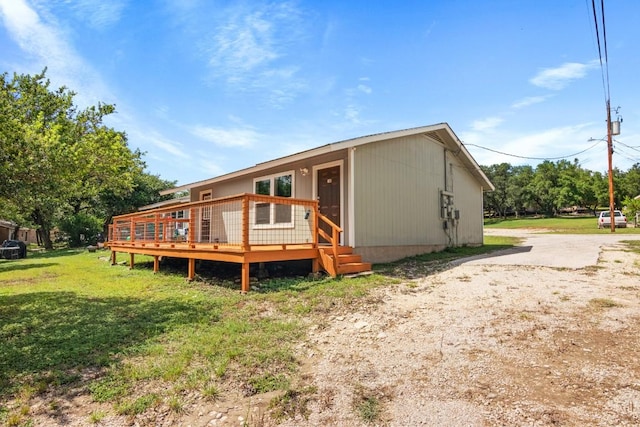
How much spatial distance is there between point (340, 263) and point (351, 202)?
4.99 ft

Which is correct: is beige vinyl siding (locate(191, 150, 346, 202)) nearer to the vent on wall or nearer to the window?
the window

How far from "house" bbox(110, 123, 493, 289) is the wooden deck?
0.09ft

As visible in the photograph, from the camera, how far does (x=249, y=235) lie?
8.13 metres

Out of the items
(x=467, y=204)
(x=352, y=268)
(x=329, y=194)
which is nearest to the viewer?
(x=352, y=268)

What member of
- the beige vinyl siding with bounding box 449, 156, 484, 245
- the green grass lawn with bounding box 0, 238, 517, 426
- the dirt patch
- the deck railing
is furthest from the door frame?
the beige vinyl siding with bounding box 449, 156, 484, 245

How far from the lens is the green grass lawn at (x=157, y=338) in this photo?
9.67 feet

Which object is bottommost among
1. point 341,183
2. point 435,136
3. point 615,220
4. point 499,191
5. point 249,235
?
point 249,235

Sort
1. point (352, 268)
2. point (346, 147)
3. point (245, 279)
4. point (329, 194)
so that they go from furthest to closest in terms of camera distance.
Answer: point (329, 194), point (346, 147), point (352, 268), point (245, 279)

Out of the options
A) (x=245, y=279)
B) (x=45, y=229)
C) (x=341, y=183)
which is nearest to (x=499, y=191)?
(x=341, y=183)

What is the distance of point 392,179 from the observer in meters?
9.62

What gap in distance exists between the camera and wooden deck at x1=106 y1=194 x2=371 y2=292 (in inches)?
264

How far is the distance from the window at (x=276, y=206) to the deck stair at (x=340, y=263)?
8.03 ft

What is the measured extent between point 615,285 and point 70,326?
7687mm

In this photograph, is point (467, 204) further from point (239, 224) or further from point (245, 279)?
point (245, 279)
